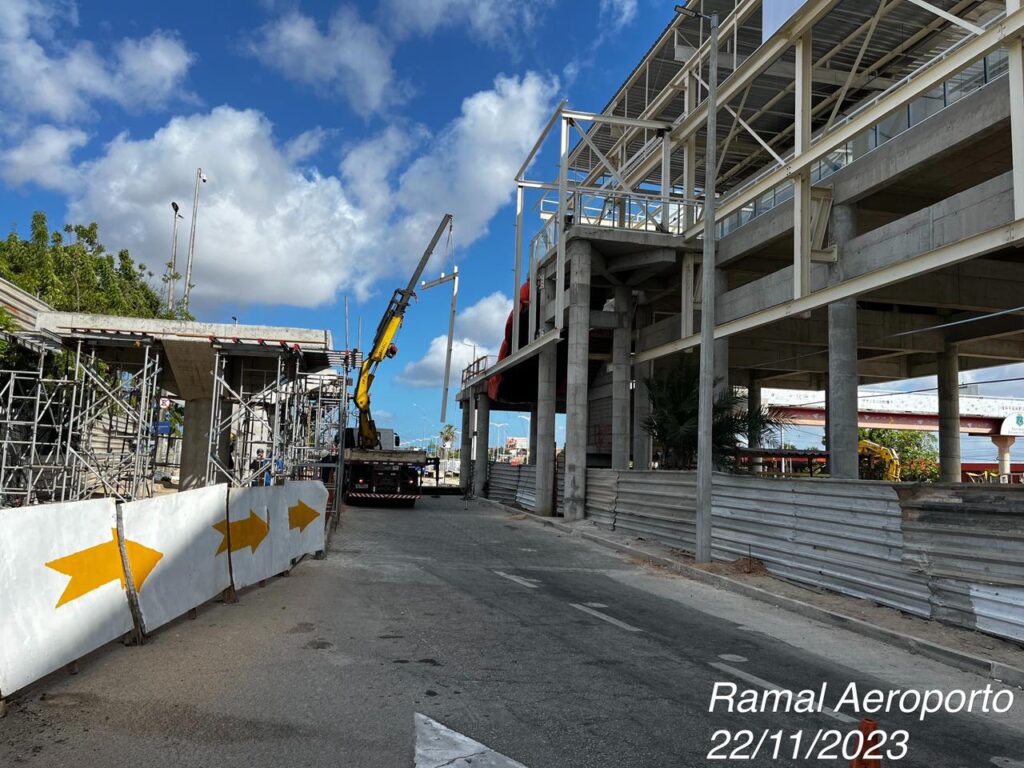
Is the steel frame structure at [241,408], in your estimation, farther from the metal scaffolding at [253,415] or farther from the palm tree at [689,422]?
the palm tree at [689,422]

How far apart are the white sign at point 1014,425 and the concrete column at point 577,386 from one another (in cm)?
3823

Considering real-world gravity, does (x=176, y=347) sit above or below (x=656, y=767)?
above

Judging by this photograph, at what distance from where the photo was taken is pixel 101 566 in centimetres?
628

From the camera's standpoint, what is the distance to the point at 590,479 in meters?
22.4

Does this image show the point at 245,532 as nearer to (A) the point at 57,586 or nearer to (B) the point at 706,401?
(A) the point at 57,586

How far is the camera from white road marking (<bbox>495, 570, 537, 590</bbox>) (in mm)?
11433

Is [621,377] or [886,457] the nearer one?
[621,377]

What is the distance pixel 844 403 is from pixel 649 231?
8.82 metres

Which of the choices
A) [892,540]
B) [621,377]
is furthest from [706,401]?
[621,377]

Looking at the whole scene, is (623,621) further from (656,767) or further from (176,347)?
(176,347)

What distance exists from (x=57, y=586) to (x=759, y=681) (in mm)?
5830

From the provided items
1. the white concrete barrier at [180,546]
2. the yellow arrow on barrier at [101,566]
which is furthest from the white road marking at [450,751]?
the white concrete barrier at [180,546]

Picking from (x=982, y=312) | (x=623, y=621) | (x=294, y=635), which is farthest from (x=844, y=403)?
(x=294, y=635)

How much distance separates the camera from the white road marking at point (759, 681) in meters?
5.75
